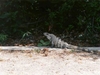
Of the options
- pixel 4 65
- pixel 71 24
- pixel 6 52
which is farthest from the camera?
pixel 71 24

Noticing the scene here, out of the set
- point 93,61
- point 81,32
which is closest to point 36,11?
point 81,32

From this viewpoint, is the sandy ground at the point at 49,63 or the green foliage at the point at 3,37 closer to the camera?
the sandy ground at the point at 49,63

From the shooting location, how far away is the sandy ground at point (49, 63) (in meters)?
5.13

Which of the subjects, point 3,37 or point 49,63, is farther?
point 3,37

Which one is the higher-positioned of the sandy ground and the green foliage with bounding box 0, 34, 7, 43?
the green foliage with bounding box 0, 34, 7, 43

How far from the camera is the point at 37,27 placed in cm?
962

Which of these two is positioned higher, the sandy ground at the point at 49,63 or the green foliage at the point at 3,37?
the green foliage at the point at 3,37

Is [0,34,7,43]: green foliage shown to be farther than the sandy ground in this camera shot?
Yes

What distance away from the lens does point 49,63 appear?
18.7ft

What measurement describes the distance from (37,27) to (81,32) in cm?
179

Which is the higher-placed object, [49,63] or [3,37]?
[3,37]

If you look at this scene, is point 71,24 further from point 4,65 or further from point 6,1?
point 4,65

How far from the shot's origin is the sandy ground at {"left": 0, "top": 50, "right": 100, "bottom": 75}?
513 cm

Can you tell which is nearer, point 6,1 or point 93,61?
point 93,61
